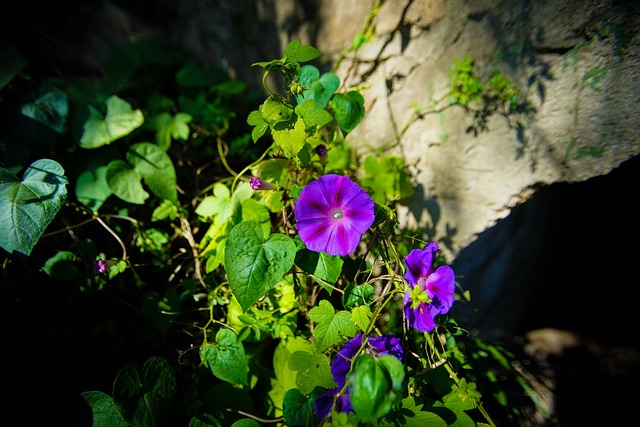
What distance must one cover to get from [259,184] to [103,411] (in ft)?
2.60

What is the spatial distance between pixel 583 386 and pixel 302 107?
5.57ft

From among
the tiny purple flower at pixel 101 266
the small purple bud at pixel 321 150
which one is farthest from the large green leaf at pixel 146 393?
the small purple bud at pixel 321 150

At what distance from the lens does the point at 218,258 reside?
3.78 feet

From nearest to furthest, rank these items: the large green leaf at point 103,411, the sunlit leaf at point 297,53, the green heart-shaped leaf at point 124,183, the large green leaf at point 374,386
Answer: the large green leaf at point 374,386 < the sunlit leaf at point 297,53 < the large green leaf at point 103,411 < the green heart-shaped leaf at point 124,183

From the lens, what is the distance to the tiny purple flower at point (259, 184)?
1054mm

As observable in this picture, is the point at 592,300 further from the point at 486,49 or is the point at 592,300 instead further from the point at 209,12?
the point at 209,12

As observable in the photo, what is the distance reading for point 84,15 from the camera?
260 centimetres

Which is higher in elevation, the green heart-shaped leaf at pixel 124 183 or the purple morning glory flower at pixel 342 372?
the green heart-shaped leaf at pixel 124 183

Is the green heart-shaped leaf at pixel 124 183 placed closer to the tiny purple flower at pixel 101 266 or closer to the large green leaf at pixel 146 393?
the tiny purple flower at pixel 101 266

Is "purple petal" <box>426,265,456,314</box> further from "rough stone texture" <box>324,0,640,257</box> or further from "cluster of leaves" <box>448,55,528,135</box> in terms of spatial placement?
"cluster of leaves" <box>448,55,528,135</box>

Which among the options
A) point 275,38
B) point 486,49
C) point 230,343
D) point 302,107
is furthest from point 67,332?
point 486,49

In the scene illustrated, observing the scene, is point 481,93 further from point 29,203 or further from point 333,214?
point 29,203

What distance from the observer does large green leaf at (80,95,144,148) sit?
4.48ft

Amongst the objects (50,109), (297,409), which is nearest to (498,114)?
(297,409)
